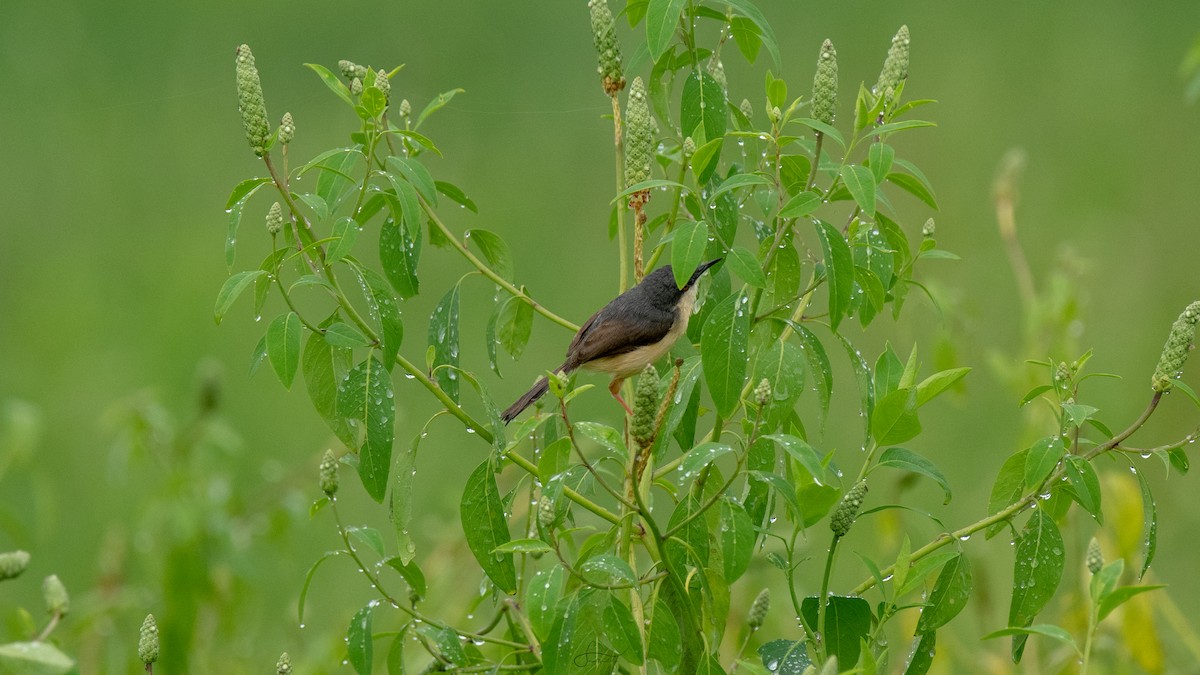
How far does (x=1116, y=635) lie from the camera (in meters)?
4.27

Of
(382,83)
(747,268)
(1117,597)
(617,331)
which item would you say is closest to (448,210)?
(617,331)

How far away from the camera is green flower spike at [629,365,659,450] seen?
2172mm

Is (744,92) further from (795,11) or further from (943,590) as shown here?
(943,590)

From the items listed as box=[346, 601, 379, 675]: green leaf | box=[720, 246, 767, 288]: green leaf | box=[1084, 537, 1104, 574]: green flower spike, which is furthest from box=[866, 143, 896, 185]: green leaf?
box=[346, 601, 379, 675]: green leaf

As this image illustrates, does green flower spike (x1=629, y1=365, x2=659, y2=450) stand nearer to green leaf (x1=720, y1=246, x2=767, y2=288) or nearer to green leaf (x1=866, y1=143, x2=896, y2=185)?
green leaf (x1=720, y1=246, x2=767, y2=288)

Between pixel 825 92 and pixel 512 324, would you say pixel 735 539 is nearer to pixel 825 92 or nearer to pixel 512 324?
pixel 825 92

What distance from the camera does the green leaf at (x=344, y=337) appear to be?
2.45 metres

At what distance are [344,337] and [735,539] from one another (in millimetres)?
746

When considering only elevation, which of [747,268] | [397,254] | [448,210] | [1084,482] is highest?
[448,210]

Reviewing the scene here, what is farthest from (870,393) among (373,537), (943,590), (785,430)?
(373,537)

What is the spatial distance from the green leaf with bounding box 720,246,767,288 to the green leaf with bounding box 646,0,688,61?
0.38m

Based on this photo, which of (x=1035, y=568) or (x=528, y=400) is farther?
(x=528, y=400)

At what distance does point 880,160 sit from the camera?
7.39 feet

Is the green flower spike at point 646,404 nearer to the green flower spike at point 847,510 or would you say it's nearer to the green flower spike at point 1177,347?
the green flower spike at point 847,510
